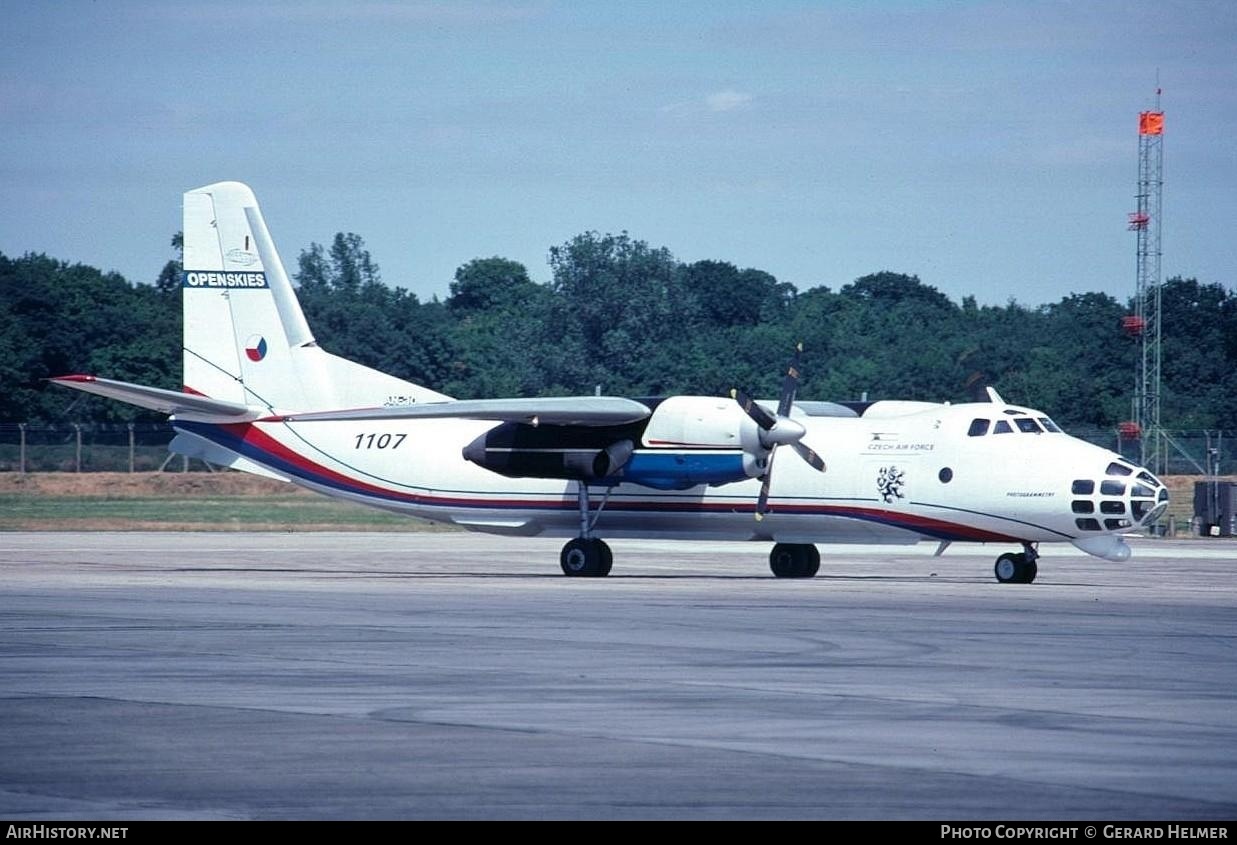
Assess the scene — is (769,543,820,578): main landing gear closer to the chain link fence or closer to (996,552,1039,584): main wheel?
(996,552,1039,584): main wheel

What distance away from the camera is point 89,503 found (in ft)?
221

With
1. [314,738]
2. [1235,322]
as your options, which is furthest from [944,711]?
[1235,322]

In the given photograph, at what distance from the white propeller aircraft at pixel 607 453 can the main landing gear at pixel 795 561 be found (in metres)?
0.04

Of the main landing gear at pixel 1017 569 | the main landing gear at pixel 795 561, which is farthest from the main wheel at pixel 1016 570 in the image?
the main landing gear at pixel 795 561

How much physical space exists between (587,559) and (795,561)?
12.9 ft

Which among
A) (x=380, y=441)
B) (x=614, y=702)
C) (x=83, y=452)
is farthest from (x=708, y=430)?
(x=83, y=452)

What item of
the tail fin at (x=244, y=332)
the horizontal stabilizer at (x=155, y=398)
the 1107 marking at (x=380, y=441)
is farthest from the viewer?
the tail fin at (x=244, y=332)

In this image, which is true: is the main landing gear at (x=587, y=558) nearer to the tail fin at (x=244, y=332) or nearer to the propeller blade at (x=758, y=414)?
the propeller blade at (x=758, y=414)

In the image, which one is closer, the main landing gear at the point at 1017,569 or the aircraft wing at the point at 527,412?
the main landing gear at the point at 1017,569

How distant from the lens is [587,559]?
34719mm

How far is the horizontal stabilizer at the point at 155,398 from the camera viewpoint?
32184 mm

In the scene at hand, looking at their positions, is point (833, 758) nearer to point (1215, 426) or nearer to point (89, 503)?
point (89, 503)

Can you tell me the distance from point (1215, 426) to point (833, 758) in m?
72.8

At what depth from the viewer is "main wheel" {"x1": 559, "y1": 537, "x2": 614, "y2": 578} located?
34.7 metres
